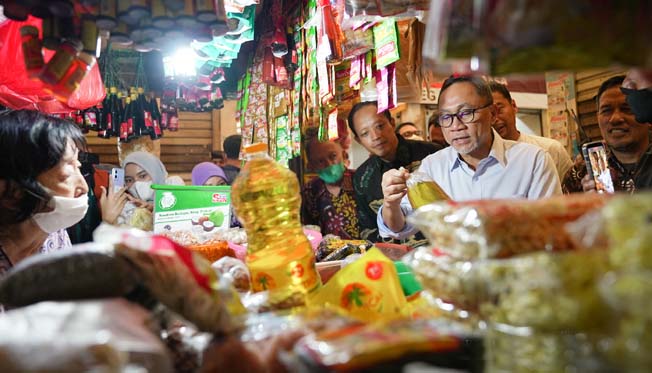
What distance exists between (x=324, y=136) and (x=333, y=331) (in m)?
3.14

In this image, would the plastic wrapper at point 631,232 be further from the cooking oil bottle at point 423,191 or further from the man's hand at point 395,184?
the man's hand at point 395,184

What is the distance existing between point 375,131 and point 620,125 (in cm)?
148

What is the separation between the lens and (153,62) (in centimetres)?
556

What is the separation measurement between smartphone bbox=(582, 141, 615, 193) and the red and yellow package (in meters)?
1.32

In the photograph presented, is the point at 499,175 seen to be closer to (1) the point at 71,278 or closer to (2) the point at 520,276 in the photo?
(2) the point at 520,276

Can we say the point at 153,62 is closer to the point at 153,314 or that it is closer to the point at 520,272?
the point at 153,314

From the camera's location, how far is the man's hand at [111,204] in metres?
4.11

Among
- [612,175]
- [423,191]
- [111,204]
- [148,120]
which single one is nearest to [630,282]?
[423,191]

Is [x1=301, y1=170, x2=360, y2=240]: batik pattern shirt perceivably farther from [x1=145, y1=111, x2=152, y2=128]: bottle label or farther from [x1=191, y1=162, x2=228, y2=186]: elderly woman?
[x1=145, y1=111, x2=152, y2=128]: bottle label

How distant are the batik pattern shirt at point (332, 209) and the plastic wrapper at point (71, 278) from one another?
2987mm

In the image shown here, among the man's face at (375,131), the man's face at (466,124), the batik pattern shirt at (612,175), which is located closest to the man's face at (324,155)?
the man's face at (375,131)

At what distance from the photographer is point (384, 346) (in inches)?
24.5

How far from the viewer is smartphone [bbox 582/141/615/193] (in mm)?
2018

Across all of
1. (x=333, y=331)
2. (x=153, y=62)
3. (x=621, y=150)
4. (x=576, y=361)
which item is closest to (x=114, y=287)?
(x=333, y=331)
